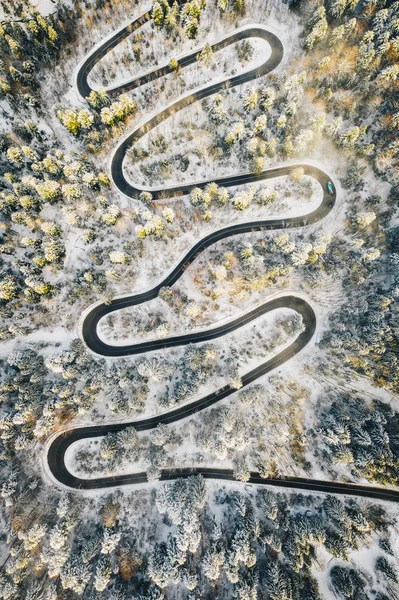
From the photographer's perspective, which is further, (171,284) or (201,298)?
(171,284)

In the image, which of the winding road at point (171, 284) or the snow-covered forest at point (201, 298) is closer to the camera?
the snow-covered forest at point (201, 298)

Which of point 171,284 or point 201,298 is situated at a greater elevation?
point 171,284

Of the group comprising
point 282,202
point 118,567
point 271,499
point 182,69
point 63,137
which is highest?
point 182,69

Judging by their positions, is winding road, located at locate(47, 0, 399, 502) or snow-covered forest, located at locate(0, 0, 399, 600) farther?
winding road, located at locate(47, 0, 399, 502)

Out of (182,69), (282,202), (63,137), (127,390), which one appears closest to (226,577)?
(127,390)

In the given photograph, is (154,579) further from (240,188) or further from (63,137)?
(63,137)

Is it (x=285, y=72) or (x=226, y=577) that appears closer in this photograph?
(x=226, y=577)

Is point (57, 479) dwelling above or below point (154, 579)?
above

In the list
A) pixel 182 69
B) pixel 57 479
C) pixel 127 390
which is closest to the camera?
pixel 57 479
